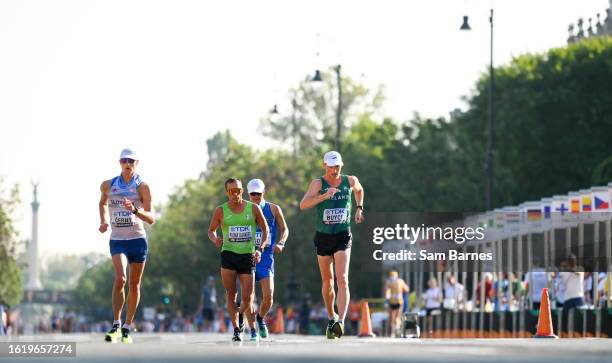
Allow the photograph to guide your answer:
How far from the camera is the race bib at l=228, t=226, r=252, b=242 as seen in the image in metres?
20.2

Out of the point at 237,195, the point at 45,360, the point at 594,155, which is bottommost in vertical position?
the point at 45,360

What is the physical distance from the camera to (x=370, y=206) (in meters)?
71.2

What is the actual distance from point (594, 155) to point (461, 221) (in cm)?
3528

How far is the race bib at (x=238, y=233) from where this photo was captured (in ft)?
66.4

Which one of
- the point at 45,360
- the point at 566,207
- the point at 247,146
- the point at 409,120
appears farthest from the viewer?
the point at 247,146

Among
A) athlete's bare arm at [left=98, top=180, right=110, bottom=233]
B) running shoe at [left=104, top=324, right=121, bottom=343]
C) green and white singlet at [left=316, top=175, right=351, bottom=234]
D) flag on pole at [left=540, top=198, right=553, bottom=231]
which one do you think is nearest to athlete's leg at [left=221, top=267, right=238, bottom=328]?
green and white singlet at [left=316, top=175, right=351, bottom=234]

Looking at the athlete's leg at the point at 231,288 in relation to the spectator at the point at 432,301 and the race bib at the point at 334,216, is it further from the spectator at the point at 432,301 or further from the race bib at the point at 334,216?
the spectator at the point at 432,301

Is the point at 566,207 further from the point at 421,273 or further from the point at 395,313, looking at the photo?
the point at 421,273

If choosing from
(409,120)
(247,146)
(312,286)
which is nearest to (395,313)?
(409,120)

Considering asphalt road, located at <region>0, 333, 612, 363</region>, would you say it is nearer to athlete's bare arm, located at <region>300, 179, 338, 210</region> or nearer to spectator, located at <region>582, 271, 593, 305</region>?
athlete's bare arm, located at <region>300, 179, 338, 210</region>

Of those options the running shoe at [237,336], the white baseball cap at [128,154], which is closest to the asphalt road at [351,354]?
the white baseball cap at [128,154]

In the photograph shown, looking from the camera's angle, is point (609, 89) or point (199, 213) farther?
point (199, 213)

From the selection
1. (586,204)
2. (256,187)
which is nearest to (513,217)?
(586,204)

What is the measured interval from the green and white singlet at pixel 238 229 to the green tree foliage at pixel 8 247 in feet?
204
